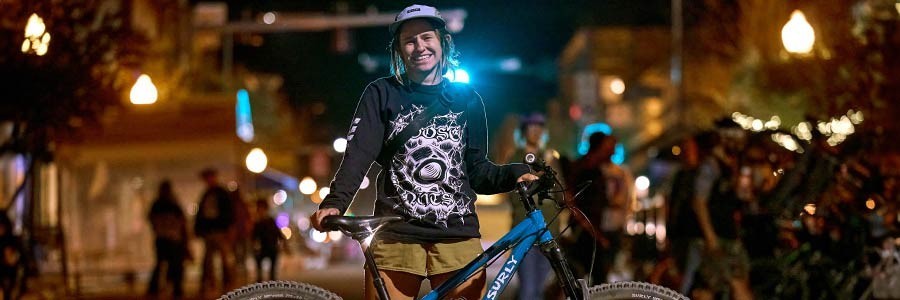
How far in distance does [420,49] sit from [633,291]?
3.82 ft

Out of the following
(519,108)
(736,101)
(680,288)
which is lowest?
(680,288)

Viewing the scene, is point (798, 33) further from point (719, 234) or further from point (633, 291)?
point (633, 291)

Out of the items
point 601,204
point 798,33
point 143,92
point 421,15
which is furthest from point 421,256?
point 143,92

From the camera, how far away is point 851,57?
18312 mm

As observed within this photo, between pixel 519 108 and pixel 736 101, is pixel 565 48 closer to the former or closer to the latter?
pixel 519 108

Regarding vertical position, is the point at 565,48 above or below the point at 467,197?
above

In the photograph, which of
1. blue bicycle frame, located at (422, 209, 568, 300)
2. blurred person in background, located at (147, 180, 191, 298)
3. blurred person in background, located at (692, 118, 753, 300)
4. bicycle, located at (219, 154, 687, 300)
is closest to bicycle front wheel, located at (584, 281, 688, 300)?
bicycle, located at (219, 154, 687, 300)

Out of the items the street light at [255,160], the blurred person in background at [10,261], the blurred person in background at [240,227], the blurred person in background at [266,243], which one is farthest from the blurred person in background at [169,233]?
the street light at [255,160]

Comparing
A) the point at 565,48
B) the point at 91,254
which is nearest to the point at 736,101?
the point at 91,254

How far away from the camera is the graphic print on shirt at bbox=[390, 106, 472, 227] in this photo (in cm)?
560

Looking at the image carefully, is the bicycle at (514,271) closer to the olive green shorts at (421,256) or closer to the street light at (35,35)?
the olive green shorts at (421,256)

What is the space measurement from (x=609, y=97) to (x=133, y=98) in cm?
7609

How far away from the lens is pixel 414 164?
561 cm

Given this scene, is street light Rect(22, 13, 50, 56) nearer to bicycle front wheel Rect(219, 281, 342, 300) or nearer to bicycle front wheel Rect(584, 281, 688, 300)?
bicycle front wheel Rect(219, 281, 342, 300)
